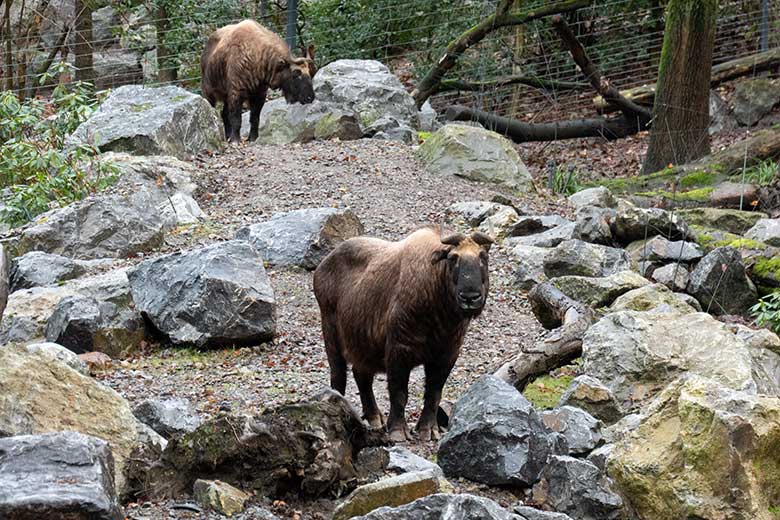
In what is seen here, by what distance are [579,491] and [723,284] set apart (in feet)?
19.6

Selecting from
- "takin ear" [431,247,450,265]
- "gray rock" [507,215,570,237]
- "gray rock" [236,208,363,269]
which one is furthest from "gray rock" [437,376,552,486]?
"gray rock" [507,215,570,237]

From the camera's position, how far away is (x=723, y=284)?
442 inches

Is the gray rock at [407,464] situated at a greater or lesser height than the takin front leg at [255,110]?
lesser

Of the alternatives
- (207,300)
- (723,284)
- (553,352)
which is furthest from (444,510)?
(723,284)

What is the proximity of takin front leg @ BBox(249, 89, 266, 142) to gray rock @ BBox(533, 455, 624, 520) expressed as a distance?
10972mm

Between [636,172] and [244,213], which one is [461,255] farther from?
[636,172]

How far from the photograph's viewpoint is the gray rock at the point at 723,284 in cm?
1116

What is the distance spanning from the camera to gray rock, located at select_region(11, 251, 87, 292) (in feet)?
34.6

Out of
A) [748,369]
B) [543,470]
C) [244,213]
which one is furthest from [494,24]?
[543,470]

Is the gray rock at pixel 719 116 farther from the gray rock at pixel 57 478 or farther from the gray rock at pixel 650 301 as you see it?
the gray rock at pixel 57 478

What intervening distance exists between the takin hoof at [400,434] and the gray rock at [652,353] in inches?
49.8

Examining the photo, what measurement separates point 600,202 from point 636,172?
4512mm

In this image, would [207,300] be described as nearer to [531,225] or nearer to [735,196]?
[531,225]

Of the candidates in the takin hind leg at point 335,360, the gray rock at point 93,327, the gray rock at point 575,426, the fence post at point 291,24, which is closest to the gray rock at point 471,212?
the gray rock at point 93,327
